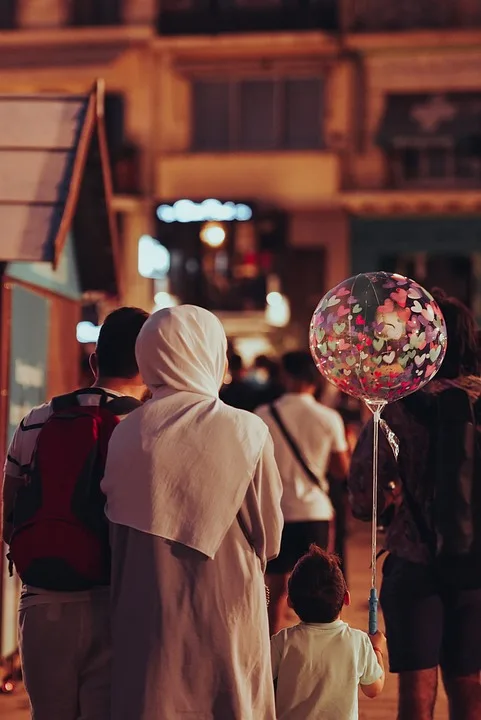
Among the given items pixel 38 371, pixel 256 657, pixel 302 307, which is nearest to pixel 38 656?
pixel 256 657

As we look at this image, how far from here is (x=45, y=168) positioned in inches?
305

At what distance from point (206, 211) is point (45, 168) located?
64.0ft

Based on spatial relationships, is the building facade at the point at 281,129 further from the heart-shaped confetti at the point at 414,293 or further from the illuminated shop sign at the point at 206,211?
the heart-shaped confetti at the point at 414,293

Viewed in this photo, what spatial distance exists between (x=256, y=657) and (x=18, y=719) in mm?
3464

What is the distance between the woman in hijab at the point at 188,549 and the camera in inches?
153

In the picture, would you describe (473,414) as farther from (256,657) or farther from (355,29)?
(355,29)

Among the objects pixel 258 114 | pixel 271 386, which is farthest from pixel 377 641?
pixel 258 114

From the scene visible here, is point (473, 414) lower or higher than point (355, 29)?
lower

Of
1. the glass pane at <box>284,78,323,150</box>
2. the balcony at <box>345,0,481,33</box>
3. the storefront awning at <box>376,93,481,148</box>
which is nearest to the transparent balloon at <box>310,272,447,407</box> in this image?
the storefront awning at <box>376,93,481,148</box>

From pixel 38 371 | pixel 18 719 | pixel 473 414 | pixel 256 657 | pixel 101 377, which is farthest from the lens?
pixel 38 371

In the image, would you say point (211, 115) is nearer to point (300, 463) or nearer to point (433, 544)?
point (300, 463)

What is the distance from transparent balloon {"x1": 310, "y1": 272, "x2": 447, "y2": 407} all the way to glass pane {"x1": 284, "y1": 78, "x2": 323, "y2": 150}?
23.1 meters

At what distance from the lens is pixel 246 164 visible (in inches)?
1115

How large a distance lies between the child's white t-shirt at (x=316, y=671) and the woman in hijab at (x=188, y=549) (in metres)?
0.48
